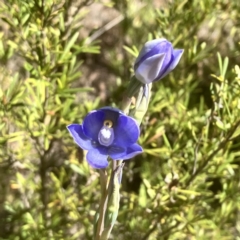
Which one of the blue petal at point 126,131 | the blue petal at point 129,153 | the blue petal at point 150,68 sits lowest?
the blue petal at point 129,153

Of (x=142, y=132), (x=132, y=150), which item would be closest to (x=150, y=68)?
(x=132, y=150)

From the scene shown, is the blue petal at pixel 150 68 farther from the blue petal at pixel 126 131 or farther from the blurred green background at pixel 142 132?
the blurred green background at pixel 142 132

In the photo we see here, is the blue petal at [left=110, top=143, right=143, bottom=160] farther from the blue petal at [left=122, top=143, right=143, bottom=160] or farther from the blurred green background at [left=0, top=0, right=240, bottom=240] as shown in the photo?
the blurred green background at [left=0, top=0, right=240, bottom=240]

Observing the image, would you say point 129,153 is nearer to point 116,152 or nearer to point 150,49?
point 116,152

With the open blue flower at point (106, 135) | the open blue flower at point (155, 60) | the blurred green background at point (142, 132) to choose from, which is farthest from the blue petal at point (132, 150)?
the blurred green background at point (142, 132)

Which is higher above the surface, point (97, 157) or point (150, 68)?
point (150, 68)

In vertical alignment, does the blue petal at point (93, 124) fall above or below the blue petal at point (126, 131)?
above

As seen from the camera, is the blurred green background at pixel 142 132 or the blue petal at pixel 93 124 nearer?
the blue petal at pixel 93 124
